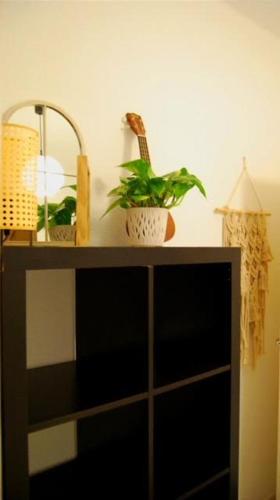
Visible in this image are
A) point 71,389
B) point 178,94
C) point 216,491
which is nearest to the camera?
point 71,389

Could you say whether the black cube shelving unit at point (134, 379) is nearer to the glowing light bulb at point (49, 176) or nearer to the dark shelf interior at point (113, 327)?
the dark shelf interior at point (113, 327)

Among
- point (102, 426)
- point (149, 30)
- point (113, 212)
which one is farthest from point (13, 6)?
point (102, 426)

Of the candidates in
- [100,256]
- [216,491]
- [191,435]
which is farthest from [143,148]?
[216,491]

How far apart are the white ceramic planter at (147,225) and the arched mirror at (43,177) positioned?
18 cm

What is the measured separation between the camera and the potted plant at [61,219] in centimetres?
106

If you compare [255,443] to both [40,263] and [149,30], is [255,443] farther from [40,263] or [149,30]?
[149,30]

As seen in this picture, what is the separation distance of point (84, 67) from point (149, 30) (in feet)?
1.22

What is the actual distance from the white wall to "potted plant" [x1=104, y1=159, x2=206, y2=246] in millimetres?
205

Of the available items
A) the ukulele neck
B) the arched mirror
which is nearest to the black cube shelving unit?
the arched mirror

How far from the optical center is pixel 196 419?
1.29 metres

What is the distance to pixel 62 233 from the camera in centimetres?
106

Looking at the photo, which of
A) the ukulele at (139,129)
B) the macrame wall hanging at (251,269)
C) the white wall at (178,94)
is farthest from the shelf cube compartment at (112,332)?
the macrame wall hanging at (251,269)

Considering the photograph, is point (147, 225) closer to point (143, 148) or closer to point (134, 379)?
→ point (143, 148)

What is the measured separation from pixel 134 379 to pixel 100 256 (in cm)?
38
